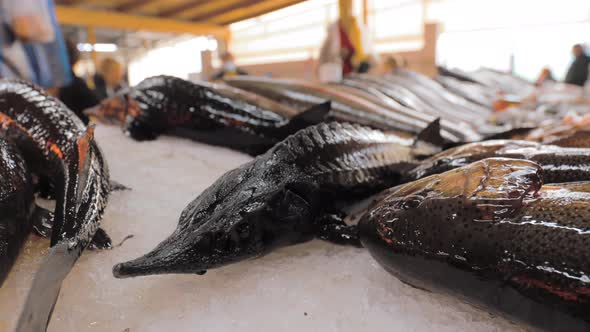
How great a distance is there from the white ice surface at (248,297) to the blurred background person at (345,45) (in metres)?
3.35

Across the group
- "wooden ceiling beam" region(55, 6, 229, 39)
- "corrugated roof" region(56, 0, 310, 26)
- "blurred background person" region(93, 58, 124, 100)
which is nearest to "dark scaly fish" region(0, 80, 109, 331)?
Answer: "blurred background person" region(93, 58, 124, 100)

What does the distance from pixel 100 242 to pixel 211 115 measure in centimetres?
68

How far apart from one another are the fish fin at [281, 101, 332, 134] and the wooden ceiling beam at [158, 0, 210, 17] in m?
Result: 5.93

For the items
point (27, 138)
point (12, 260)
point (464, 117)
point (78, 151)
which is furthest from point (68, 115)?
point (464, 117)

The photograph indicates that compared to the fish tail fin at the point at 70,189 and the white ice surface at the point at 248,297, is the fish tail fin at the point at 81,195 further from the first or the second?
the white ice surface at the point at 248,297

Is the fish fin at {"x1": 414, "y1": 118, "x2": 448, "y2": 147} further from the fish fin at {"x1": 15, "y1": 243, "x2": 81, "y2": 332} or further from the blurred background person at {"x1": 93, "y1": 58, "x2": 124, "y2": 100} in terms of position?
the blurred background person at {"x1": 93, "y1": 58, "x2": 124, "y2": 100}

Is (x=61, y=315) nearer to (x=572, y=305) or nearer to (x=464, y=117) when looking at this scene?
(x=572, y=305)

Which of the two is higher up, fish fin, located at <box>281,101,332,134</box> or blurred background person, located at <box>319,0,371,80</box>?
blurred background person, located at <box>319,0,371,80</box>

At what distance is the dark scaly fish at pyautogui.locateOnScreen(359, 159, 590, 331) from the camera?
505mm

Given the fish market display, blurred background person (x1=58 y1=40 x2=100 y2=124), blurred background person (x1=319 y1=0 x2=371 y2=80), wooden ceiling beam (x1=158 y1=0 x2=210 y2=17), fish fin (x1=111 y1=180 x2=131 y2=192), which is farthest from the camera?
wooden ceiling beam (x1=158 y1=0 x2=210 y2=17)

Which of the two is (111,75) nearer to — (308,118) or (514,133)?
(308,118)

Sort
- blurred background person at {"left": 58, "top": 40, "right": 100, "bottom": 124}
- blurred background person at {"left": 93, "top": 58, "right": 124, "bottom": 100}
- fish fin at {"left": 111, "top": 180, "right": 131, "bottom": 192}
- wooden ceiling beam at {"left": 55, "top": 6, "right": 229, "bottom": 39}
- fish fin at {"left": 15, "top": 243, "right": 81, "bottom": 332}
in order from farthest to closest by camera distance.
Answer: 1. wooden ceiling beam at {"left": 55, "top": 6, "right": 229, "bottom": 39}
2. blurred background person at {"left": 93, "top": 58, "right": 124, "bottom": 100}
3. blurred background person at {"left": 58, "top": 40, "right": 100, "bottom": 124}
4. fish fin at {"left": 111, "top": 180, "right": 131, "bottom": 192}
5. fish fin at {"left": 15, "top": 243, "right": 81, "bottom": 332}

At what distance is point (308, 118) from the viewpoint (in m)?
1.24

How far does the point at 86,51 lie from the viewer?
47.3ft
